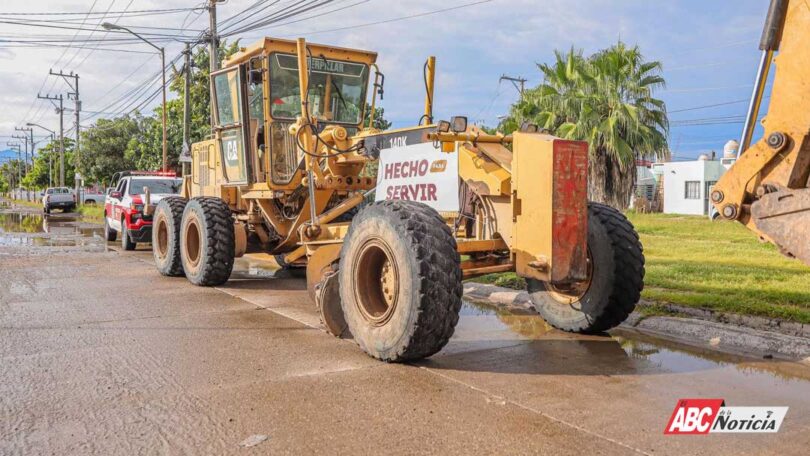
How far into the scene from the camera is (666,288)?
843 cm

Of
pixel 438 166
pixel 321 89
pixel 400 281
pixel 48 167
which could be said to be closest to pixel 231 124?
pixel 321 89

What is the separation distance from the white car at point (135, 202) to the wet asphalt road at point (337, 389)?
751 cm

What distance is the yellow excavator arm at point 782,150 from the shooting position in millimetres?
4266

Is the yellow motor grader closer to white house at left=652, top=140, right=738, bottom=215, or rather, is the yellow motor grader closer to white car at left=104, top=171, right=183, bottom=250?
white car at left=104, top=171, right=183, bottom=250

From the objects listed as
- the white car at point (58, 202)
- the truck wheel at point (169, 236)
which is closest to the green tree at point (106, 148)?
A: the white car at point (58, 202)

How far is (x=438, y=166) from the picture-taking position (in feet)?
20.5

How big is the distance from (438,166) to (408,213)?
107 centimetres

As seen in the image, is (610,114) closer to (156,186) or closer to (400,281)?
(156,186)

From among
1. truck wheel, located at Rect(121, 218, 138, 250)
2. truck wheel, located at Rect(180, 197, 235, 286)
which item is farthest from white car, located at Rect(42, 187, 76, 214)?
truck wheel, located at Rect(180, 197, 235, 286)

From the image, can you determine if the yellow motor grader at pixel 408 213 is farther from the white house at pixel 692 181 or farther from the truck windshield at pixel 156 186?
the white house at pixel 692 181

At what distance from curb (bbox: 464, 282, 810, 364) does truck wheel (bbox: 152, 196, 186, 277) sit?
6.85 meters

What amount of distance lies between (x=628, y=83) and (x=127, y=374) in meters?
21.3

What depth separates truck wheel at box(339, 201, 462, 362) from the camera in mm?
5055

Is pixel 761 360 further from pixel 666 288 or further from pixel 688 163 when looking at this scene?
pixel 688 163
